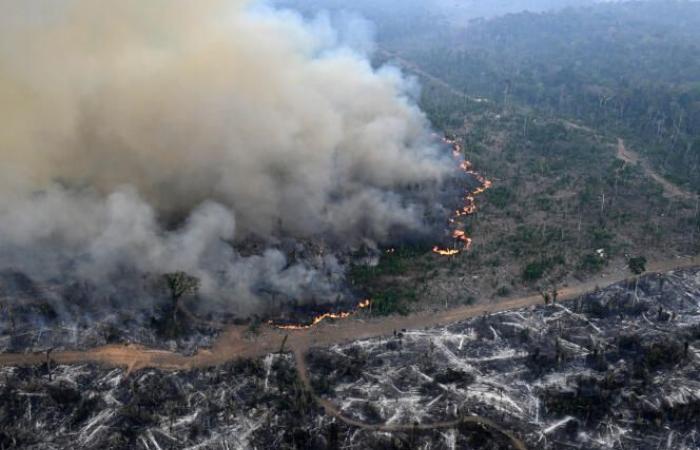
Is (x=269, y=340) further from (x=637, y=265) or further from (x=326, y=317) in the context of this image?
(x=637, y=265)

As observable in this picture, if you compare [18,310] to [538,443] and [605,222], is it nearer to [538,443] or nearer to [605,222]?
[538,443]

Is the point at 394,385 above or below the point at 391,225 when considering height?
below

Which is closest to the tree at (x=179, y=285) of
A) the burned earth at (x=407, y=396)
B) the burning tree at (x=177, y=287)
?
the burning tree at (x=177, y=287)

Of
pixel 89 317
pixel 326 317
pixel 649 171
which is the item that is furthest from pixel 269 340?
pixel 649 171

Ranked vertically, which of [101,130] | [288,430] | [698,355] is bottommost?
[288,430]

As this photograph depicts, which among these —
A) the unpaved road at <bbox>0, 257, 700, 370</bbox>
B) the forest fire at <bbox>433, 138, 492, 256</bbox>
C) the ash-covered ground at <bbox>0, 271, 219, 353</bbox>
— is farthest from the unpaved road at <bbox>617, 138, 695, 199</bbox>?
the ash-covered ground at <bbox>0, 271, 219, 353</bbox>

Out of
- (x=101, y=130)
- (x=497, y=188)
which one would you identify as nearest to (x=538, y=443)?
(x=497, y=188)

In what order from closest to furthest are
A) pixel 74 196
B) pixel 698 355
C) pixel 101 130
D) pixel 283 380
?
pixel 283 380 < pixel 698 355 < pixel 74 196 < pixel 101 130

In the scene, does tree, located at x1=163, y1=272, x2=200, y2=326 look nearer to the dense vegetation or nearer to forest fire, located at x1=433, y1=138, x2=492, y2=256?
forest fire, located at x1=433, y1=138, x2=492, y2=256
